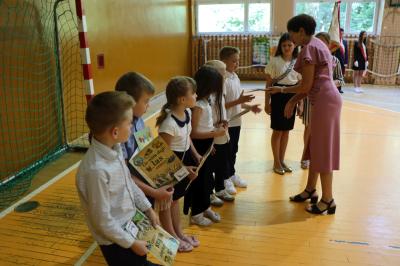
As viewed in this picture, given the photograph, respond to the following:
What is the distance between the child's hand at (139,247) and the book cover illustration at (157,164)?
0.39 m

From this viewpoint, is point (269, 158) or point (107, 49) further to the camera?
point (107, 49)

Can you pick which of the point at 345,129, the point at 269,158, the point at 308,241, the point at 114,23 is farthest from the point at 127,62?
the point at 308,241

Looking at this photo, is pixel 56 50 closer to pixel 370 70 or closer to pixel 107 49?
pixel 107 49

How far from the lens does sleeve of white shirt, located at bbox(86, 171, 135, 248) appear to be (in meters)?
1.34

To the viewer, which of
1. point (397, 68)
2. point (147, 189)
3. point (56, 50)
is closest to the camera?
point (147, 189)

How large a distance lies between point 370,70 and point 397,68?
62 cm

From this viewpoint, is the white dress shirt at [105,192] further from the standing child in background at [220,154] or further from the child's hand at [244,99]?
the child's hand at [244,99]

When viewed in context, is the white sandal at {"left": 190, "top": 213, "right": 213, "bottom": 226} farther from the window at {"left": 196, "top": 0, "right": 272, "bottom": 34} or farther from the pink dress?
the window at {"left": 196, "top": 0, "right": 272, "bottom": 34}

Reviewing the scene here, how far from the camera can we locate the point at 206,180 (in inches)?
104

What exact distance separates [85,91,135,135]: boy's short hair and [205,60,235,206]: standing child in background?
1.25 meters

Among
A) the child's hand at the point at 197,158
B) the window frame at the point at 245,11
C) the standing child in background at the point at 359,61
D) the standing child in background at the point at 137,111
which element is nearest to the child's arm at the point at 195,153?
the child's hand at the point at 197,158

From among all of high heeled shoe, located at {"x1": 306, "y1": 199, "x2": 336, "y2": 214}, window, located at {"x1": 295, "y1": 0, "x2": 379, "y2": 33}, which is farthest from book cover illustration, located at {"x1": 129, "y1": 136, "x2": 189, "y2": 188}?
window, located at {"x1": 295, "y1": 0, "x2": 379, "y2": 33}

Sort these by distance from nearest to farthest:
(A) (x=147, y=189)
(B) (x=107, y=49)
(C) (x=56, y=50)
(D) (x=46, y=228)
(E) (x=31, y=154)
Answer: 1. (A) (x=147, y=189)
2. (D) (x=46, y=228)
3. (E) (x=31, y=154)
4. (C) (x=56, y=50)
5. (B) (x=107, y=49)

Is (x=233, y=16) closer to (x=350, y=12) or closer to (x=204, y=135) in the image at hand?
(x=350, y=12)
